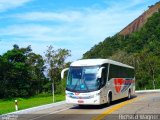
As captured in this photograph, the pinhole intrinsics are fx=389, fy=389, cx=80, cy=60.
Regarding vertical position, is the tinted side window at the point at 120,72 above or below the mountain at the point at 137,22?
below

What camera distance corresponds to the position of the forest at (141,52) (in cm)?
7300

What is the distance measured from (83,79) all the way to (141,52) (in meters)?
60.6

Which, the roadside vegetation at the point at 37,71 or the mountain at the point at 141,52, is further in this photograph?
the mountain at the point at 141,52

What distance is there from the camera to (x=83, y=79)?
79.3 feet

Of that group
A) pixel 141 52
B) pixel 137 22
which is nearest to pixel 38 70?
Answer: pixel 141 52

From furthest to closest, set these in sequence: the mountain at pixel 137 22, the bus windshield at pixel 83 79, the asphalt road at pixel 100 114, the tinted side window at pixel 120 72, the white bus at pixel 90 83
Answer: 1. the mountain at pixel 137 22
2. the tinted side window at pixel 120 72
3. the bus windshield at pixel 83 79
4. the white bus at pixel 90 83
5. the asphalt road at pixel 100 114

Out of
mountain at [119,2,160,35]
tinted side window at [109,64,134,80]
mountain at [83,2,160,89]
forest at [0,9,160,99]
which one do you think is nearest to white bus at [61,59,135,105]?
tinted side window at [109,64,134,80]

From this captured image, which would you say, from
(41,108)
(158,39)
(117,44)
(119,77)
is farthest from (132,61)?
(41,108)

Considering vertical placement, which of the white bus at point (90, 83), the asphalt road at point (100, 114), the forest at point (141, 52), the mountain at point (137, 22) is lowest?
the asphalt road at point (100, 114)

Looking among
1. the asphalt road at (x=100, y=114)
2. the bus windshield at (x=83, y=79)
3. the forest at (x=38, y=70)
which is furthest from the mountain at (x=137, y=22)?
the asphalt road at (x=100, y=114)

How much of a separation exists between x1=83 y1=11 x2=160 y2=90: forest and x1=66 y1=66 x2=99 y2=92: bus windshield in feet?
145

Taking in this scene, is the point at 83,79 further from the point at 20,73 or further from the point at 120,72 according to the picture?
the point at 20,73

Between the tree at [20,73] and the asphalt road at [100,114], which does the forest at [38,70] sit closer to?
the tree at [20,73]

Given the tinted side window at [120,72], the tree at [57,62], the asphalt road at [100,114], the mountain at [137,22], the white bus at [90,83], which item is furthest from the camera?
the mountain at [137,22]
